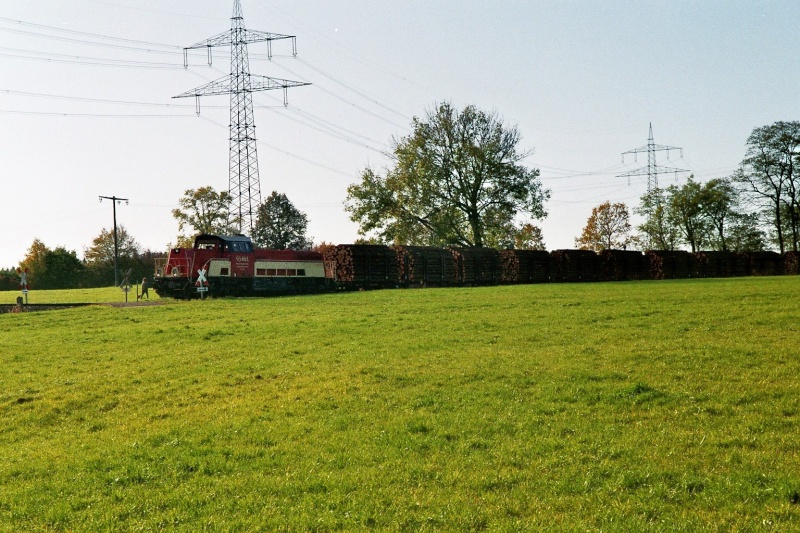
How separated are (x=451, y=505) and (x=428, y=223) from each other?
59729mm

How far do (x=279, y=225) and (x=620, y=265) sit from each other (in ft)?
205

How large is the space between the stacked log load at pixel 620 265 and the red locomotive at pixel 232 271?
28293mm

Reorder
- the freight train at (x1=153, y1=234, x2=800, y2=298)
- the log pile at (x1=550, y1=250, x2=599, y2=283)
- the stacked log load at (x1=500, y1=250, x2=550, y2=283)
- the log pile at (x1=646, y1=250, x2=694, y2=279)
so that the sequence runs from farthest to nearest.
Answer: the log pile at (x1=646, y1=250, x2=694, y2=279)
the log pile at (x1=550, y1=250, x2=599, y2=283)
the stacked log load at (x1=500, y1=250, x2=550, y2=283)
the freight train at (x1=153, y1=234, x2=800, y2=298)

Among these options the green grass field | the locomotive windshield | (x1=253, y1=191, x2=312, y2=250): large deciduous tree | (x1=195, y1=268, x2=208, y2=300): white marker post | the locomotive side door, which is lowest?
the green grass field

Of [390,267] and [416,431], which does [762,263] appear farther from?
[416,431]

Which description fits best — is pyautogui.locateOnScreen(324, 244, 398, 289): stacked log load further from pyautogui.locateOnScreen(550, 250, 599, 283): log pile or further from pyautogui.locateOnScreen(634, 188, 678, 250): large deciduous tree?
pyautogui.locateOnScreen(634, 188, 678, 250): large deciduous tree

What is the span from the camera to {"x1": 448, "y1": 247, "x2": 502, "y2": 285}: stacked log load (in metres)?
54.9

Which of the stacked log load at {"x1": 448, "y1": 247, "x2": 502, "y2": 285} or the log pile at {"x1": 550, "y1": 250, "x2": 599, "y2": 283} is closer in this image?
the stacked log load at {"x1": 448, "y1": 247, "x2": 502, "y2": 285}

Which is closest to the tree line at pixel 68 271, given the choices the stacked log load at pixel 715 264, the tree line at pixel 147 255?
the tree line at pixel 147 255

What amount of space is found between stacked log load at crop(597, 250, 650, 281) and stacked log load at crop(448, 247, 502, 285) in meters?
11.2

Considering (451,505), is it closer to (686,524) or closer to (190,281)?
(686,524)

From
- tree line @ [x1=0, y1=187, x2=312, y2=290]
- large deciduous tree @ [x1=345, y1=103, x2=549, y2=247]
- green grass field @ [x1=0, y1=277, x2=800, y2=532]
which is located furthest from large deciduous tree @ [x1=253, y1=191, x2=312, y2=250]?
green grass field @ [x1=0, y1=277, x2=800, y2=532]

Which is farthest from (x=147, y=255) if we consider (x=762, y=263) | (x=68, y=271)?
(x=762, y=263)

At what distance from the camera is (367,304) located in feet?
106
